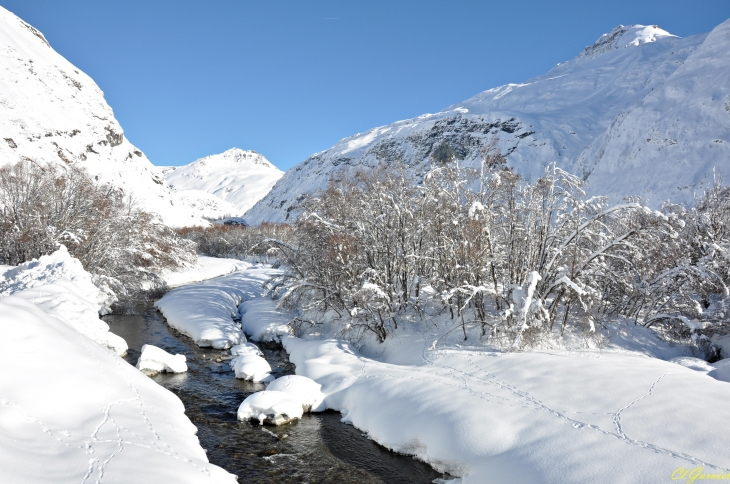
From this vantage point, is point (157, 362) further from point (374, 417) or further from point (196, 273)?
point (196, 273)

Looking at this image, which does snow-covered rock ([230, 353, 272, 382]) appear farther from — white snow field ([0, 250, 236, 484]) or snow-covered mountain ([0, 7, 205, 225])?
snow-covered mountain ([0, 7, 205, 225])

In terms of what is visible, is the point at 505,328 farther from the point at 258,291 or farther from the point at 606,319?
the point at 258,291

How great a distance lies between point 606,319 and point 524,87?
14461 cm

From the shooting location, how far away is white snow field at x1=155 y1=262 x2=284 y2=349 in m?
20.0

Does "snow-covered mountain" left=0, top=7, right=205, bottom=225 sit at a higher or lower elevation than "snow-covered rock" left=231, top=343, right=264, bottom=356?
higher

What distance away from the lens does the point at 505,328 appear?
14.6 metres

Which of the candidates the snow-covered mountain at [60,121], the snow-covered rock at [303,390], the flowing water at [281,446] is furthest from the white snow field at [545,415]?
the snow-covered mountain at [60,121]

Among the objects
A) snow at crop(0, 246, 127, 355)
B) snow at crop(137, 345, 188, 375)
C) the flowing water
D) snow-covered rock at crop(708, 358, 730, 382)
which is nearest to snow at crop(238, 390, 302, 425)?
the flowing water

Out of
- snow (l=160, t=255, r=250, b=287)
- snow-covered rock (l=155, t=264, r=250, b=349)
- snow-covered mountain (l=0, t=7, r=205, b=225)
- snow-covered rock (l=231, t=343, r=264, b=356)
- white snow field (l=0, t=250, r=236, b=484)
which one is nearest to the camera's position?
white snow field (l=0, t=250, r=236, b=484)

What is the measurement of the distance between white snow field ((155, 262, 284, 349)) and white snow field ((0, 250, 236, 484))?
804 cm

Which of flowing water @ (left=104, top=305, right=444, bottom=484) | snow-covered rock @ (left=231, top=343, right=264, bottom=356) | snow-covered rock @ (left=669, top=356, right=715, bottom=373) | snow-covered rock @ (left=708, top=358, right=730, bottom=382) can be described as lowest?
flowing water @ (left=104, top=305, right=444, bottom=484)

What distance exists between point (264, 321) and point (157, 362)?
8.40m

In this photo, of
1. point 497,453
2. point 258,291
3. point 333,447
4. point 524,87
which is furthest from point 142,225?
point 524,87

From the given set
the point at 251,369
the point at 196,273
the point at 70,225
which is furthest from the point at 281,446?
the point at 196,273
